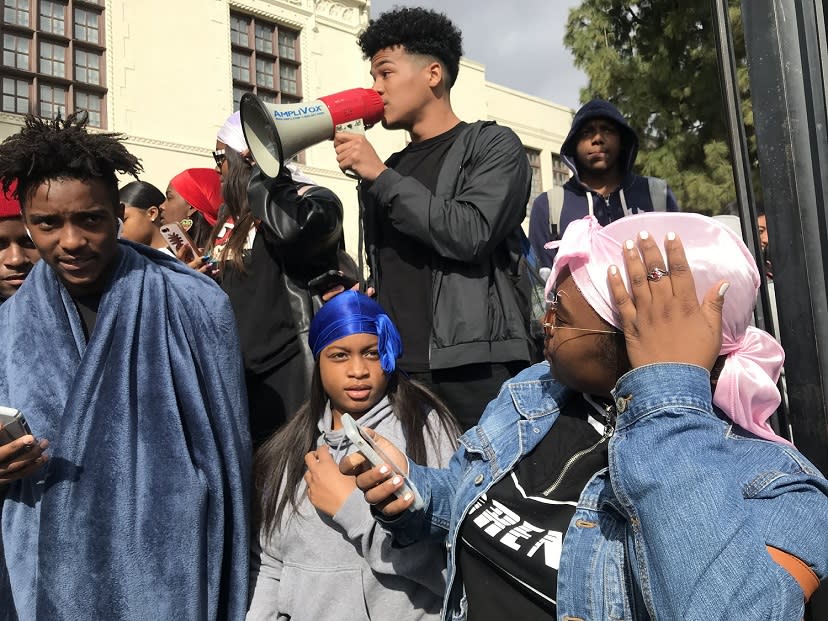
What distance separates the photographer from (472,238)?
2.54 metres

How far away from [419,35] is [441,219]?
912 millimetres

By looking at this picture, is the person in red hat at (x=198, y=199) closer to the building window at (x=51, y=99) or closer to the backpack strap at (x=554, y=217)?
the backpack strap at (x=554, y=217)

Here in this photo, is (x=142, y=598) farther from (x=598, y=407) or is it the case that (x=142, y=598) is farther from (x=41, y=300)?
(x=598, y=407)

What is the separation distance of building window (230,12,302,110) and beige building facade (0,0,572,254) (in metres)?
0.02

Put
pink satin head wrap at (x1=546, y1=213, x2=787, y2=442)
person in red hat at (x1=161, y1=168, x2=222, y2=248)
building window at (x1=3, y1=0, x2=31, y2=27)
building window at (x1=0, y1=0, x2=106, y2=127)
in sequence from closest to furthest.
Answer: pink satin head wrap at (x1=546, y1=213, x2=787, y2=442) < person in red hat at (x1=161, y1=168, x2=222, y2=248) < building window at (x1=3, y1=0, x2=31, y2=27) < building window at (x1=0, y1=0, x2=106, y2=127)

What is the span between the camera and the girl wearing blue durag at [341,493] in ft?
6.94

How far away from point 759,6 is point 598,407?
94 centimetres

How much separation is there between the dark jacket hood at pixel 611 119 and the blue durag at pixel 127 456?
235 cm

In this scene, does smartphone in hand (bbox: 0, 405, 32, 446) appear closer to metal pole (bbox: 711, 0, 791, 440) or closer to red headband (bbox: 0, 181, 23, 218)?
red headband (bbox: 0, 181, 23, 218)

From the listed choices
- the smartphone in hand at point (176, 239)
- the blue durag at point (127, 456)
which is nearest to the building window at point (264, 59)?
the smartphone in hand at point (176, 239)

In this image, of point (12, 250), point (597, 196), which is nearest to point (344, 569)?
point (12, 250)

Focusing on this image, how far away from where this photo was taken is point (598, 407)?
1.60m

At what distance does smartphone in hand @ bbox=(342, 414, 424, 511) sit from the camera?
158 cm

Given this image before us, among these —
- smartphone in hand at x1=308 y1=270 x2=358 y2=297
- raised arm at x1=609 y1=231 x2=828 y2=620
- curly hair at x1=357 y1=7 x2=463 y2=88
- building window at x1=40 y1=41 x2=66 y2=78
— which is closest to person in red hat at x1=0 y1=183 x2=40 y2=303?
smartphone in hand at x1=308 y1=270 x2=358 y2=297
